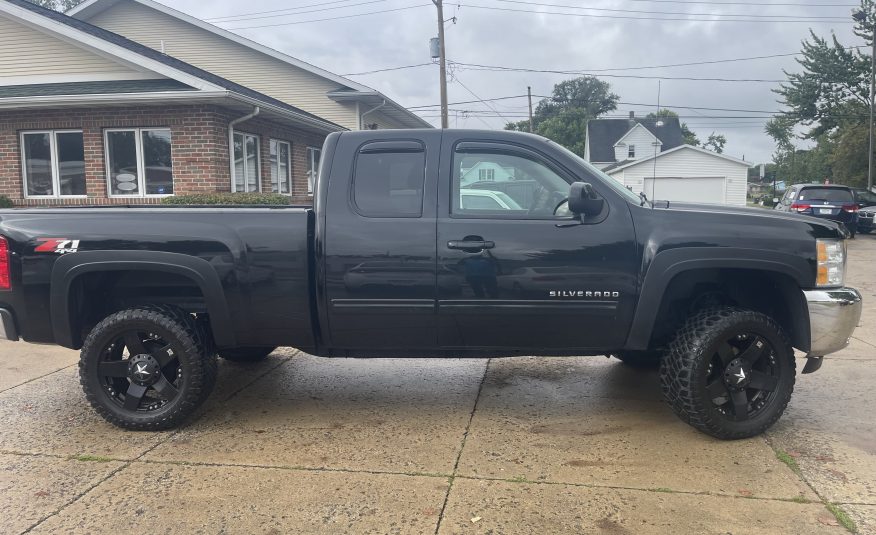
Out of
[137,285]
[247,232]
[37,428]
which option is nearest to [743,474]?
[247,232]

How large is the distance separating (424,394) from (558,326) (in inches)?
57.7

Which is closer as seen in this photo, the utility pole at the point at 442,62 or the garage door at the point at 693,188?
the utility pole at the point at 442,62

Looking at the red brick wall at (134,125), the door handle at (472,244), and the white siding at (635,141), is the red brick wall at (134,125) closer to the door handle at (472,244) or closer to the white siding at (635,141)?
the door handle at (472,244)

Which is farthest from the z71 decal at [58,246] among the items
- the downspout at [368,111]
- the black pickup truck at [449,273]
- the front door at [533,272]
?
the downspout at [368,111]

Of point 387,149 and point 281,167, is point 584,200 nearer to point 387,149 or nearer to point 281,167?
point 387,149

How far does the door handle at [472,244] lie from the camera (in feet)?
13.4

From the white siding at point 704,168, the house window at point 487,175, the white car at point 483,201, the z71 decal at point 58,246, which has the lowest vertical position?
the z71 decal at point 58,246

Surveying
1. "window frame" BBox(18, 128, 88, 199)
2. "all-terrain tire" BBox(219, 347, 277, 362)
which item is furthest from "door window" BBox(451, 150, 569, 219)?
"window frame" BBox(18, 128, 88, 199)

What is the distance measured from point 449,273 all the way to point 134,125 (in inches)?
457

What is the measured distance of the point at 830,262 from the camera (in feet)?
13.4

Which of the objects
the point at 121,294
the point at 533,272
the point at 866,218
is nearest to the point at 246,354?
the point at 121,294

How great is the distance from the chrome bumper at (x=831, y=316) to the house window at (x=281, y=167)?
13.9 metres

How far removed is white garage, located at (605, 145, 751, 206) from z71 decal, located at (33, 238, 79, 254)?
34.0 meters

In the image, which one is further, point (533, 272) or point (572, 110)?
point (572, 110)
